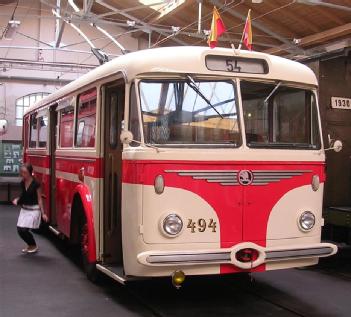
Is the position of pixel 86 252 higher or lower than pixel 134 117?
lower

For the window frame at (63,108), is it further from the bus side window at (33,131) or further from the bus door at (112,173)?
the bus side window at (33,131)

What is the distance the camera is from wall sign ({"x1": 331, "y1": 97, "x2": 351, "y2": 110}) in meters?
8.38

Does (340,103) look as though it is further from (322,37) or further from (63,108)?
(322,37)

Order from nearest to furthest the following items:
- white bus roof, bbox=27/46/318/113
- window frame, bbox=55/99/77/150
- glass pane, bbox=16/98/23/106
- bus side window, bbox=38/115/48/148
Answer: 1. white bus roof, bbox=27/46/318/113
2. window frame, bbox=55/99/77/150
3. bus side window, bbox=38/115/48/148
4. glass pane, bbox=16/98/23/106

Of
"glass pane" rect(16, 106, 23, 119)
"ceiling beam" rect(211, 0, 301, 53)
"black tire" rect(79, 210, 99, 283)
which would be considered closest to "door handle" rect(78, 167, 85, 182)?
"black tire" rect(79, 210, 99, 283)

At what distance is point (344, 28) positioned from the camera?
51.0ft

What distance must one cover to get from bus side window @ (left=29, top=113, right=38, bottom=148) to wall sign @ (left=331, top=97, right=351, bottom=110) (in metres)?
5.86

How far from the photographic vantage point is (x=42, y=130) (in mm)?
10516

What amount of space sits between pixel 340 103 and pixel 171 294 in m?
3.99

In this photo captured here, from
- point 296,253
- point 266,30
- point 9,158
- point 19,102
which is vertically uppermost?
point 266,30

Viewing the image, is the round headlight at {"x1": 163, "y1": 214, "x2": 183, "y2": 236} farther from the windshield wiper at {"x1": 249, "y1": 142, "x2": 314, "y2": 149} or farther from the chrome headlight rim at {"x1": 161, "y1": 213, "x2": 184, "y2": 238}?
the windshield wiper at {"x1": 249, "y1": 142, "x2": 314, "y2": 149}

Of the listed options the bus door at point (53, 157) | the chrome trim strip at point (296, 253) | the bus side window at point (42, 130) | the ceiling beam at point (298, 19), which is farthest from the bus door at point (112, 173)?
the ceiling beam at point (298, 19)

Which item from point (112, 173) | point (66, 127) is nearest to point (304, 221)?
point (112, 173)

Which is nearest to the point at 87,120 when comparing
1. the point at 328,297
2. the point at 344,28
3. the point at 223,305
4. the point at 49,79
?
the point at 223,305
